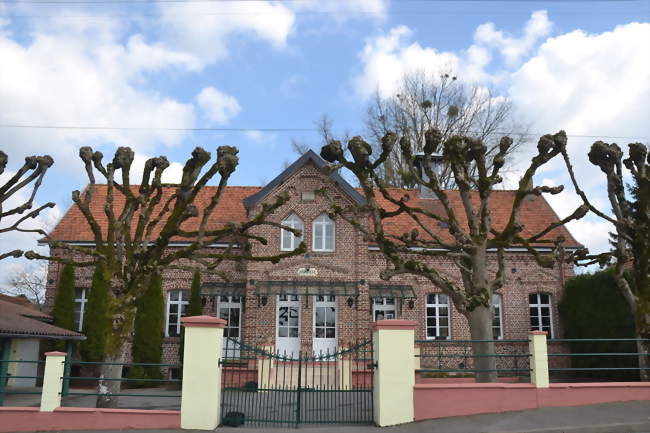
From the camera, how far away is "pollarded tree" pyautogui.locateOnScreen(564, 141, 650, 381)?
A: 1140 centimetres

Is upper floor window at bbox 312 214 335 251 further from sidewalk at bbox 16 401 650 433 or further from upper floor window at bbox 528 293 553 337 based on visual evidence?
sidewalk at bbox 16 401 650 433

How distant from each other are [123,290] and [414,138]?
19.1 meters

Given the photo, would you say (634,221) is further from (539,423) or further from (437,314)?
(437,314)

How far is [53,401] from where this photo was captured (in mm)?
9391

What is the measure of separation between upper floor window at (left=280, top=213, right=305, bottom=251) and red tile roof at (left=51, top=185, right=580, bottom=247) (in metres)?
2.34

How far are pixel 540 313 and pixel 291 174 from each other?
10100mm

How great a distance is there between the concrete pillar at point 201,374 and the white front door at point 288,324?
8474 mm

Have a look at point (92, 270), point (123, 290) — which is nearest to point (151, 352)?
point (92, 270)

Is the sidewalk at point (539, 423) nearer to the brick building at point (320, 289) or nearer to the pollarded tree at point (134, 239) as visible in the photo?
the pollarded tree at point (134, 239)

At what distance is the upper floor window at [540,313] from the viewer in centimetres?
1998

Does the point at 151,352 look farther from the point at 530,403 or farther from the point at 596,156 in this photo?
the point at 596,156

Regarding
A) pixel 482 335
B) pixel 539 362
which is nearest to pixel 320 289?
pixel 482 335

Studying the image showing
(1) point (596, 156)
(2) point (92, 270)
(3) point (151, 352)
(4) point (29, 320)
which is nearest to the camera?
(1) point (596, 156)

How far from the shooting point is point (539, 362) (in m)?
9.79
